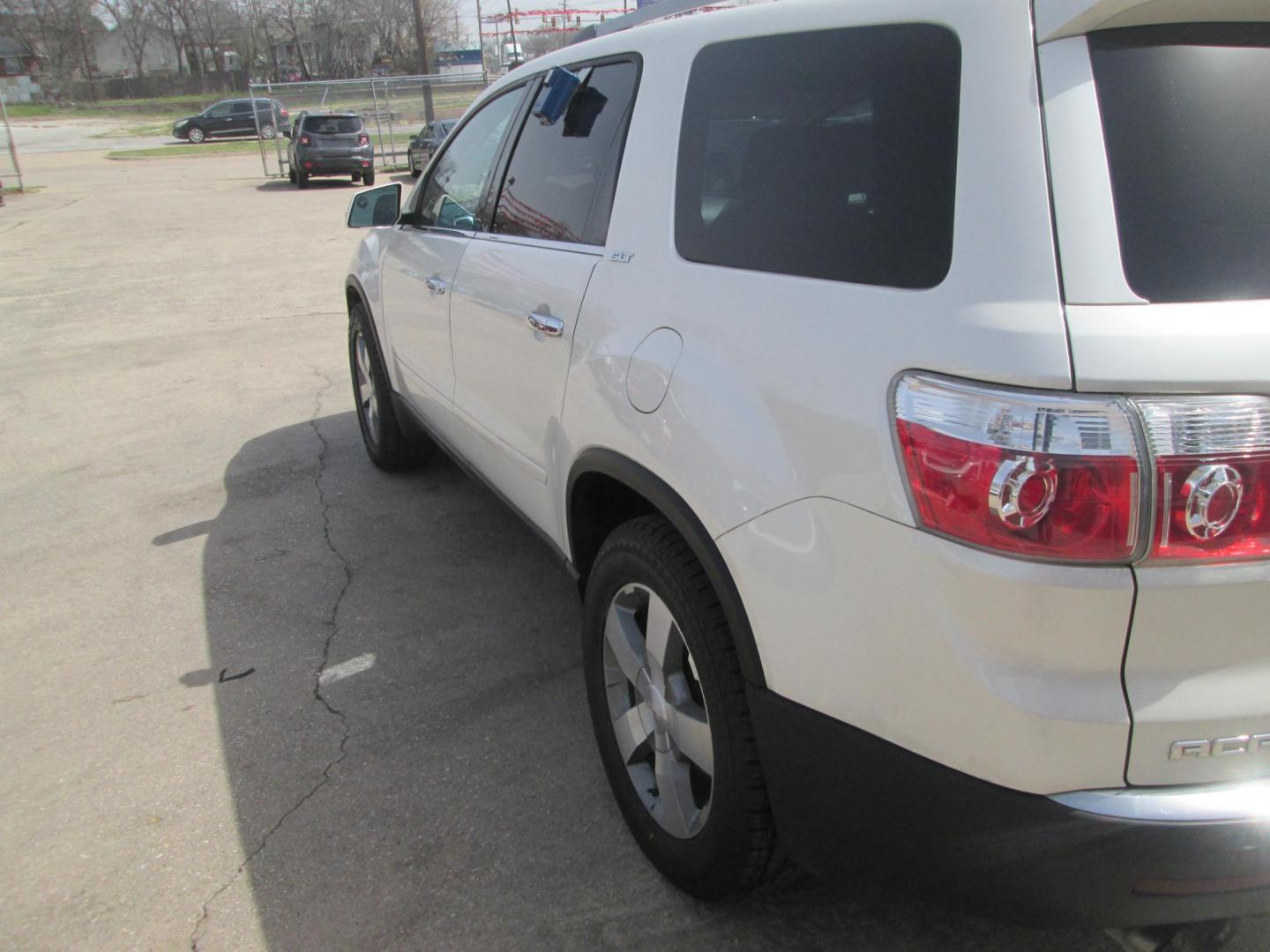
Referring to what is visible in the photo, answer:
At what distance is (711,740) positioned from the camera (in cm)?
208

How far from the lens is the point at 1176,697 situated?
4.72 feet

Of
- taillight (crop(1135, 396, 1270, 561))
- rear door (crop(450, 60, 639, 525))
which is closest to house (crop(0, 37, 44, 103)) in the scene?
rear door (crop(450, 60, 639, 525))

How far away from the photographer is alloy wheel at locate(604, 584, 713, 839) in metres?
2.19

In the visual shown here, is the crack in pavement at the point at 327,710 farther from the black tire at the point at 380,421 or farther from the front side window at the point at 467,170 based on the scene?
the front side window at the point at 467,170

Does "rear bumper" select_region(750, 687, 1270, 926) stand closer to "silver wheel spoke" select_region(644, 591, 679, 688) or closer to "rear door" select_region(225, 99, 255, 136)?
"silver wheel spoke" select_region(644, 591, 679, 688)

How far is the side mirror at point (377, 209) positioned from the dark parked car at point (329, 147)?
20121mm

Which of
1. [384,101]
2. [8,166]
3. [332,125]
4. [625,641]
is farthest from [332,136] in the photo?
[625,641]

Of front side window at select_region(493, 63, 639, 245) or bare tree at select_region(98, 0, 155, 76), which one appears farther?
bare tree at select_region(98, 0, 155, 76)

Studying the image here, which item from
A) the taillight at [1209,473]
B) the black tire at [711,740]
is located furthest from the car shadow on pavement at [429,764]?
the taillight at [1209,473]

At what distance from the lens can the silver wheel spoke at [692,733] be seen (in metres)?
2.12

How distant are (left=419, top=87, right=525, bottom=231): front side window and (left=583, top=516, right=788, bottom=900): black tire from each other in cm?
163

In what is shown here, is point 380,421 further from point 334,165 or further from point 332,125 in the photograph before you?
point 332,125

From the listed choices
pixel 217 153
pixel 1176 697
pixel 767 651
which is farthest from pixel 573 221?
pixel 217 153

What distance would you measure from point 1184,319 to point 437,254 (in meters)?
2.85
